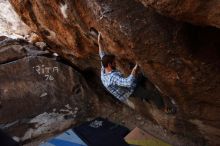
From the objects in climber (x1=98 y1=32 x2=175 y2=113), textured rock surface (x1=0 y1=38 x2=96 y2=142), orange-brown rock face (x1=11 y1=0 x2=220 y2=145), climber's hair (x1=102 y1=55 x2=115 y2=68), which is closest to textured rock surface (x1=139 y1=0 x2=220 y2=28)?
orange-brown rock face (x1=11 y1=0 x2=220 y2=145)

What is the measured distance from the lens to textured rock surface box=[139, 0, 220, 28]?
1.92 m

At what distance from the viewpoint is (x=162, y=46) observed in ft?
8.46

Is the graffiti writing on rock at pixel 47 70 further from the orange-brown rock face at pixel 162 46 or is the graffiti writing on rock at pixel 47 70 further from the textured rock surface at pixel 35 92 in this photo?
the orange-brown rock face at pixel 162 46

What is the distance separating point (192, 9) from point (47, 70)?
3285 mm

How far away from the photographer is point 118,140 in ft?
15.8

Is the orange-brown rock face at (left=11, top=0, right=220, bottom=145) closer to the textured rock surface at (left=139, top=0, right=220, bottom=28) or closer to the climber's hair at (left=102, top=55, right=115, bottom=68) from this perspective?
the climber's hair at (left=102, top=55, right=115, bottom=68)

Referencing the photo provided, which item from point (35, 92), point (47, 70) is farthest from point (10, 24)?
point (35, 92)

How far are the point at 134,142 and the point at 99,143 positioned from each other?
19.3 inches

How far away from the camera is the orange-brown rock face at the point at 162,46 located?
2.51 m

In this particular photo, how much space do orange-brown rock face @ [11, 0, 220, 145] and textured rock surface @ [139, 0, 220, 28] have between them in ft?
1.28

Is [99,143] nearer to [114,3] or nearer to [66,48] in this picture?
[66,48]

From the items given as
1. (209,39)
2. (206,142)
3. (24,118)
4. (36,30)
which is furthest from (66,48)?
(209,39)

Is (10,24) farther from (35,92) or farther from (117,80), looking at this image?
(117,80)

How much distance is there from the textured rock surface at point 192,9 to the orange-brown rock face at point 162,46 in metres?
0.39
